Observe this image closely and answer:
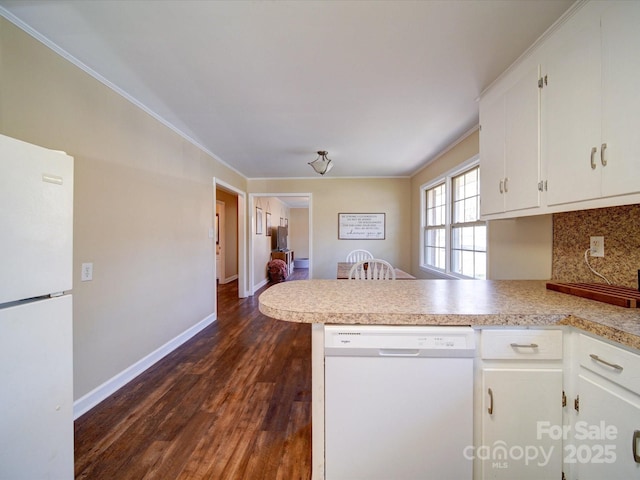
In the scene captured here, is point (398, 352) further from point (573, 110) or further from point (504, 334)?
point (573, 110)

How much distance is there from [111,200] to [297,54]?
171 cm

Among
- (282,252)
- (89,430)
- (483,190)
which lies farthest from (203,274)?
(282,252)

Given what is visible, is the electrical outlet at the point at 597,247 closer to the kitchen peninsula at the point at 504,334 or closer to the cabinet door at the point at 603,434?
the kitchen peninsula at the point at 504,334

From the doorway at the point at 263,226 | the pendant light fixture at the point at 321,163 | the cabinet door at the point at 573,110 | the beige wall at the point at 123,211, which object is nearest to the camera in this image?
the cabinet door at the point at 573,110

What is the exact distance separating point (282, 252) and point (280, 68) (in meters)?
5.93

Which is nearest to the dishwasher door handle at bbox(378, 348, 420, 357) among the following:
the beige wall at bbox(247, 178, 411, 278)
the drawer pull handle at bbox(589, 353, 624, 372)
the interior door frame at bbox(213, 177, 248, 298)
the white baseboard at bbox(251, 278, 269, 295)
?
the drawer pull handle at bbox(589, 353, 624, 372)

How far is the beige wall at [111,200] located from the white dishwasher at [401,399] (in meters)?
1.81

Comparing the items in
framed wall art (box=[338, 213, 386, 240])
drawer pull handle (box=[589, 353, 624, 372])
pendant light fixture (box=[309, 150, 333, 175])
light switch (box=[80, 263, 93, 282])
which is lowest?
drawer pull handle (box=[589, 353, 624, 372])

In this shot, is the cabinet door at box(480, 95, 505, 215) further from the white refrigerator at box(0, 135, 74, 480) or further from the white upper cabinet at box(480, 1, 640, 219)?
the white refrigerator at box(0, 135, 74, 480)

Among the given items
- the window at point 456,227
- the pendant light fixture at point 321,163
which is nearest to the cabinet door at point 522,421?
the window at point 456,227

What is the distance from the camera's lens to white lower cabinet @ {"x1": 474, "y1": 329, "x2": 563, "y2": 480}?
980 millimetres

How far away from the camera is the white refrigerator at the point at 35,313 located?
2.73 feet

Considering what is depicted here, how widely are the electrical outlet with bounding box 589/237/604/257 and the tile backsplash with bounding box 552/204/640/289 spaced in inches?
0.7

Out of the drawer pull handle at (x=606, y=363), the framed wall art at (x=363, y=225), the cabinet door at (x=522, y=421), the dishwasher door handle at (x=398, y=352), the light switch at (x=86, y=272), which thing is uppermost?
the framed wall art at (x=363, y=225)
